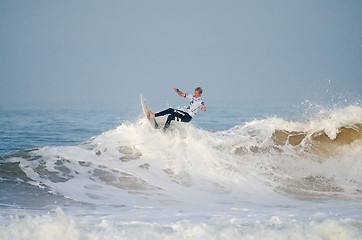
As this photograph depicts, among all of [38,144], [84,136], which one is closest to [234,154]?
[38,144]

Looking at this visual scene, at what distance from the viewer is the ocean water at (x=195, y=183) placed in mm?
4793

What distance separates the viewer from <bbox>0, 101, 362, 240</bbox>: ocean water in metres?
4.79

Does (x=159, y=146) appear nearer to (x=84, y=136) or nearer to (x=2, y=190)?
(x=2, y=190)

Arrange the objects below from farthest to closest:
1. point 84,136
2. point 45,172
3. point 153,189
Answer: point 84,136 → point 45,172 → point 153,189

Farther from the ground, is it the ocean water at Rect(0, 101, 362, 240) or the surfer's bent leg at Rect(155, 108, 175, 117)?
the surfer's bent leg at Rect(155, 108, 175, 117)

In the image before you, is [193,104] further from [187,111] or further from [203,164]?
[203,164]

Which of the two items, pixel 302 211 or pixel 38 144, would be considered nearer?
pixel 302 211

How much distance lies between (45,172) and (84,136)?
31.4ft

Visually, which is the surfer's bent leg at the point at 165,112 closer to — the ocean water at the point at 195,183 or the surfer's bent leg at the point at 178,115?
the surfer's bent leg at the point at 178,115

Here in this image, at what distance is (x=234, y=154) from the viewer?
394 inches

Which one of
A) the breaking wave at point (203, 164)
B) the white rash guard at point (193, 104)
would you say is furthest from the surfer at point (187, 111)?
the breaking wave at point (203, 164)

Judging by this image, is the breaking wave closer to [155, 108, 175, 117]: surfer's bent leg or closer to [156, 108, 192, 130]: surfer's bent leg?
[156, 108, 192, 130]: surfer's bent leg

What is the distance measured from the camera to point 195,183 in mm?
8250

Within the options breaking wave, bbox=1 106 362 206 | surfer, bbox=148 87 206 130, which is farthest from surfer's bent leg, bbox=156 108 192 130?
breaking wave, bbox=1 106 362 206
